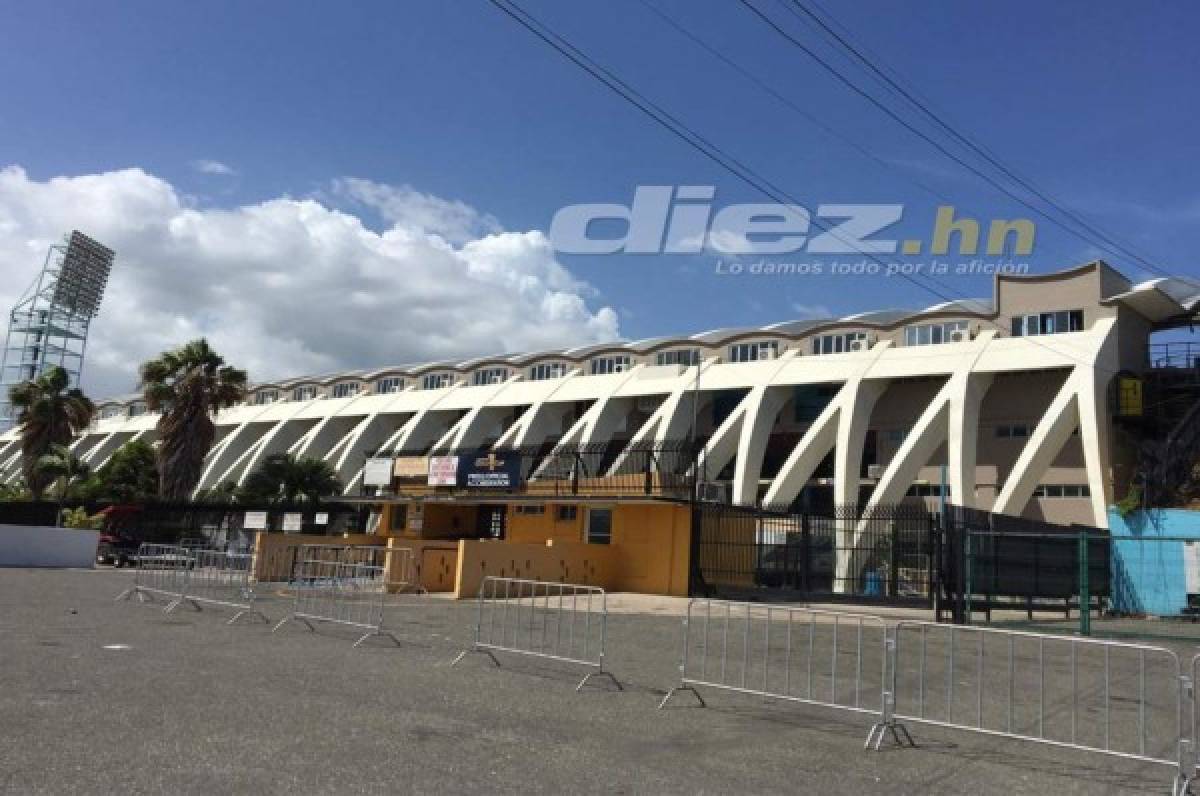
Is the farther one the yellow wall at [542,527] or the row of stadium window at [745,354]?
the row of stadium window at [745,354]

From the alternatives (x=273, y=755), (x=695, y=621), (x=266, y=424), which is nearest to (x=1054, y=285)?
(x=695, y=621)

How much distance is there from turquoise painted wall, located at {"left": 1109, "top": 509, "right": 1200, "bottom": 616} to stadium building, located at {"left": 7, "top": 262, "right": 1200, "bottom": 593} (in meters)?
5.06

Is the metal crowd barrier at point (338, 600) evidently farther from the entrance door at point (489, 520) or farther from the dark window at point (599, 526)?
the entrance door at point (489, 520)

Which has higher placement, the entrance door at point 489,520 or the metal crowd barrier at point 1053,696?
the entrance door at point 489,520

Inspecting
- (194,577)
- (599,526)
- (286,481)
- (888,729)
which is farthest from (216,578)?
(286,481)

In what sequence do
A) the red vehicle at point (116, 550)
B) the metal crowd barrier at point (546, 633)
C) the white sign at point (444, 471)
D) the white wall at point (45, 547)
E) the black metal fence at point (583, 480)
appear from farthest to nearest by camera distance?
the red vehicle at point (116, 550) < the white wall at point (45, 547) < the white sign at point (444, 471) < the black metal fence at point (583, 480) < the metal crowd barrier at point (546, 633)

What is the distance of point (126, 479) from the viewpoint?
172 feet

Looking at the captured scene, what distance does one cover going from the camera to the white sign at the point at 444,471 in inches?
1148

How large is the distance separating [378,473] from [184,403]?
39.7 feet

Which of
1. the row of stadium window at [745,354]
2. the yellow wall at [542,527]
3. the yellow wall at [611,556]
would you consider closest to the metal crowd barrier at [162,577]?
the yellow wall at [611,556]

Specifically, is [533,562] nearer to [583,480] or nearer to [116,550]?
[583,480]

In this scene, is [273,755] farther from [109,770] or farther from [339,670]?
[339,670]

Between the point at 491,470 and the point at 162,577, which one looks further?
the point at 491,470

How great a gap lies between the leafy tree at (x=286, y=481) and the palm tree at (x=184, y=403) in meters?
3.37
